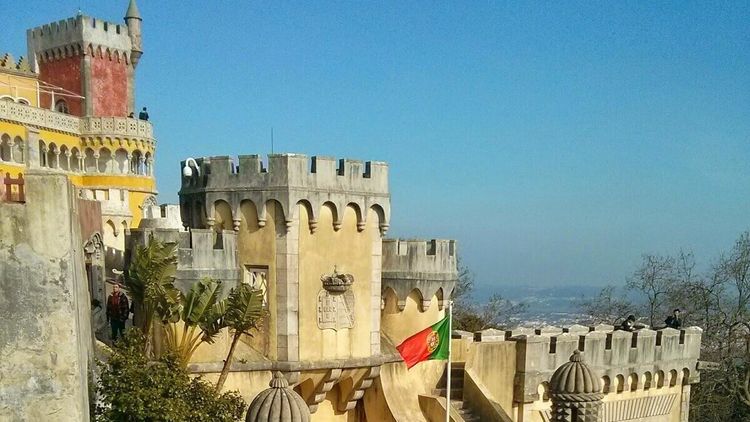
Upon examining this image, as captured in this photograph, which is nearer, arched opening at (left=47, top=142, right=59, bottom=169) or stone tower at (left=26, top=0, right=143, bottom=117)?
arched opening at (left=47, top=142, right=59, bottom=169)

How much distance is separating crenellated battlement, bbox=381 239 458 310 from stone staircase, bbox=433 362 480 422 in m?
2.06

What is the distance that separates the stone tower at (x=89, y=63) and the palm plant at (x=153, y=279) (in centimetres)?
3618

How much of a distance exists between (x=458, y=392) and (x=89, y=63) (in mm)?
37609

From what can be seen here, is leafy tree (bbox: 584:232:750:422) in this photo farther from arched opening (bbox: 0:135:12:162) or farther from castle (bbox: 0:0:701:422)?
arched opening (bbox: 0:135:12:162)

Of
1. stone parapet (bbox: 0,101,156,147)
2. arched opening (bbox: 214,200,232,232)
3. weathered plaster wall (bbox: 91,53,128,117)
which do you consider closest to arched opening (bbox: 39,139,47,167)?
stone parapet (bbox: 0,101,156,147)

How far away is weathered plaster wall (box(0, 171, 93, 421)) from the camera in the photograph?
8664mm

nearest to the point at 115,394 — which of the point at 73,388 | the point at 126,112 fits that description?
the point at 73,388

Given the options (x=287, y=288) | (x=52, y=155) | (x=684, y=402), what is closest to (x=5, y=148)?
(x=52, y=155)

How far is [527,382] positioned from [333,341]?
20.4 feet

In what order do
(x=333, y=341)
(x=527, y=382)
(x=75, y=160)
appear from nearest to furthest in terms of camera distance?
(x=333, y=341) < (x=527, y=382) < (x=75, y=160)

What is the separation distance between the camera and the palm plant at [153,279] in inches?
503

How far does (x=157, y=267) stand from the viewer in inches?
507

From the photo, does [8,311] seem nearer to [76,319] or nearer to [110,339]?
[76,319]

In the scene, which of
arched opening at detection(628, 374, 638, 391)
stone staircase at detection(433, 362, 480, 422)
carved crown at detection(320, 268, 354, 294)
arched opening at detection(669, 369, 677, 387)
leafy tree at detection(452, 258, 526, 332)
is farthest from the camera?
leafy tree at detection(452, 258, 526, 332)
